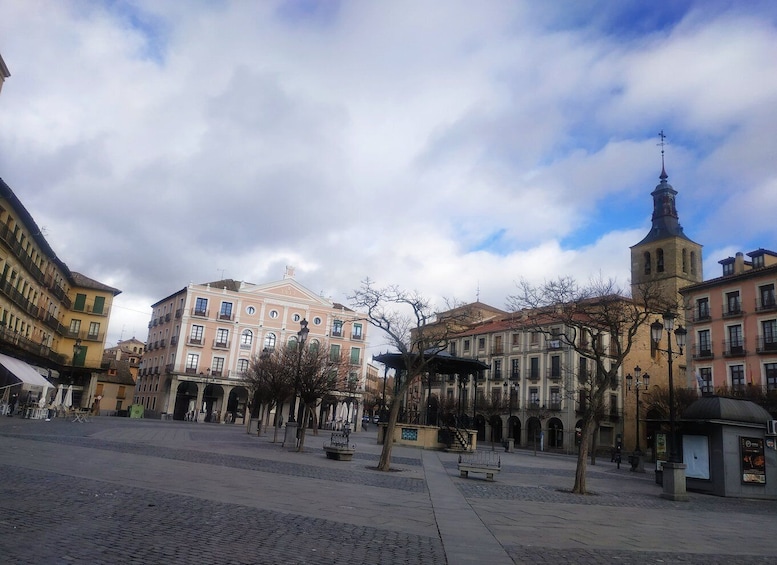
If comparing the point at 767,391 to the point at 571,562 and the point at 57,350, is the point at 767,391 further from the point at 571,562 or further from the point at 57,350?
the point at 57,350

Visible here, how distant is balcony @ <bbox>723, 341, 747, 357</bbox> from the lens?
4050 centimetres

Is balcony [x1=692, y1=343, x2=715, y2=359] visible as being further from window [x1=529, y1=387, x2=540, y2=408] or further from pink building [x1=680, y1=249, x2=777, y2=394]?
window [x1=529, y1=387, x2=540, y2=408]

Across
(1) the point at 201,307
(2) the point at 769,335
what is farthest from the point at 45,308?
(2) the point at 769,335

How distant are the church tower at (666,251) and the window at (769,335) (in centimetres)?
2470

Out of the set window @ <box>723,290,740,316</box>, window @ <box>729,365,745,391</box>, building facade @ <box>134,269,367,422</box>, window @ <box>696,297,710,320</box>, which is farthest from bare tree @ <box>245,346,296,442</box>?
window @ <box>723,290,740,316</box>

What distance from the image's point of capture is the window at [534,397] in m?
58.4

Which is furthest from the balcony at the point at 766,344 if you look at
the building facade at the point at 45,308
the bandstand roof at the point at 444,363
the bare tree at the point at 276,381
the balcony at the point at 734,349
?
the building facade at the point at 45,308

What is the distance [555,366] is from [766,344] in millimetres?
21145

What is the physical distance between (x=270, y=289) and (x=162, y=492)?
184 feet

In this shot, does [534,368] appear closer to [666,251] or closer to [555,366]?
[555,366]

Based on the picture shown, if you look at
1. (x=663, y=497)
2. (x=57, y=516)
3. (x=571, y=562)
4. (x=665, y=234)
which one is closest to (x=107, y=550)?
(x=57, y=516)

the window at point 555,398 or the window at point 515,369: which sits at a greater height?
the window at point 515,369

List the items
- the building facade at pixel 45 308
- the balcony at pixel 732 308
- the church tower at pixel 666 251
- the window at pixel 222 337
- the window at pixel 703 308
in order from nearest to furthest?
the building facade at pixel 45 308
the balcony at pixel 732 308
the window at pixel 703 308
the window at pixel 222 337
the church tower at pixel 666 251

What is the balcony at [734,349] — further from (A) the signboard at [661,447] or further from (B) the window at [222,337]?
(B) the window at [222,337]
